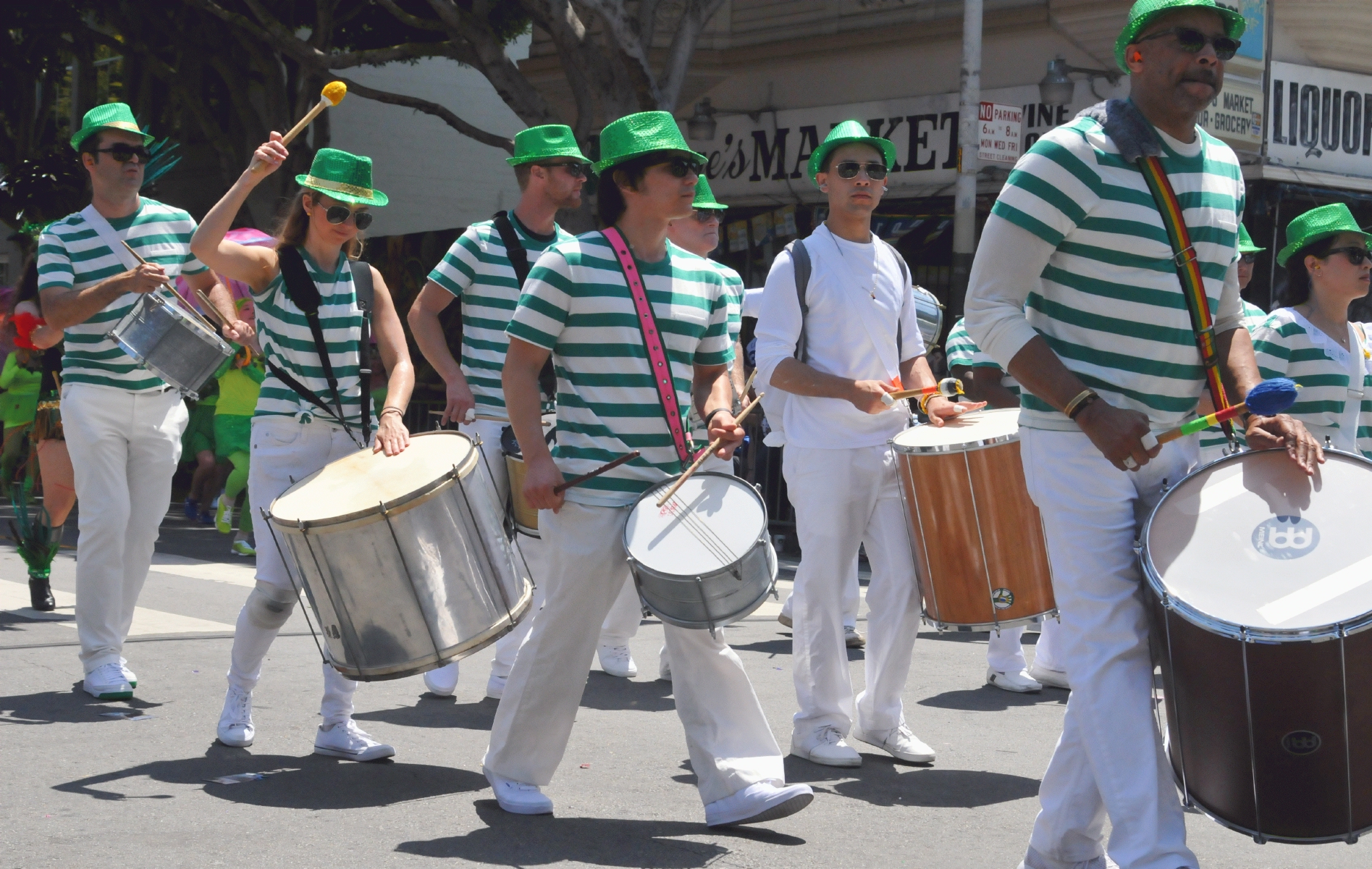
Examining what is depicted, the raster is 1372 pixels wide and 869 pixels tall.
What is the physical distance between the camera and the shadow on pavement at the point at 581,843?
174 inches

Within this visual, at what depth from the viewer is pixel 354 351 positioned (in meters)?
5.73

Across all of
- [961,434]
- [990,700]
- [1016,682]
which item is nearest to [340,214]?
[961,434]

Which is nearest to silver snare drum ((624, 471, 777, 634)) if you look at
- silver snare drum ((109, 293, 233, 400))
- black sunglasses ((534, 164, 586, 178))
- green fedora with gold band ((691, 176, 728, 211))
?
silver snare drum ((109, 293, 233, 400))

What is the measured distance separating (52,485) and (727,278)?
4.05 meters

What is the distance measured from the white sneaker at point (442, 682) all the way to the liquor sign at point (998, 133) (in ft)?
29.3

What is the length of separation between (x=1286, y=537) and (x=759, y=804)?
1810mm

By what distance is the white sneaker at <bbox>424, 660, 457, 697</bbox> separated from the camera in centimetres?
668

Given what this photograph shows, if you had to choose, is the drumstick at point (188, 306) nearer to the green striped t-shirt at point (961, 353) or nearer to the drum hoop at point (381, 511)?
the drum hoop at point (381, 511)

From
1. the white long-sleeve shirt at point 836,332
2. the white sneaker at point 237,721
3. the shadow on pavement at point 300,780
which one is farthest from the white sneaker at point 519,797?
the white long-sleeve shirt at point 836,332

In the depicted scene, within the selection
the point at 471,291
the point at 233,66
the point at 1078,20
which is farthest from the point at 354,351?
the point at 233,66

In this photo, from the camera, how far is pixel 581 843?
A: 15.0ft

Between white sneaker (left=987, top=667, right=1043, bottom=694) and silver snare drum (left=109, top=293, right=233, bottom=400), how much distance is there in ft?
11.7

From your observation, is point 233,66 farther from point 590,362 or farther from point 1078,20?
point 590,362

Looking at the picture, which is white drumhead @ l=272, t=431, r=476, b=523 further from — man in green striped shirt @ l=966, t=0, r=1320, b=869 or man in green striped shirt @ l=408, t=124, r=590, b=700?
man in green striped shirt @ l=966, t=0, r=1320, b=869
